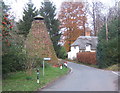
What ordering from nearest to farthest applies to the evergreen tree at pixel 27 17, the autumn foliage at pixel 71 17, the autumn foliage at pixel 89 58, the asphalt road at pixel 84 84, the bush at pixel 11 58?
the asphalt road at pixel 84 84 < the bush at pixel 11 58 < the autumn foliage at pixel 89 58 < the evergreen tree at pixel 27 17 < the autumn foliage at pixel 71 17

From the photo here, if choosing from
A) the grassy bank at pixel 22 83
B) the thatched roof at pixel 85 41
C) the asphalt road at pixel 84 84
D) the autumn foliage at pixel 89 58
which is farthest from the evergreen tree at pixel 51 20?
the grassy bank at pixel 22 83

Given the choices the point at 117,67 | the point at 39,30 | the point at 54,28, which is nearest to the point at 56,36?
the point at 54,28

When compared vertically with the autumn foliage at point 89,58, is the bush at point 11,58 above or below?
above

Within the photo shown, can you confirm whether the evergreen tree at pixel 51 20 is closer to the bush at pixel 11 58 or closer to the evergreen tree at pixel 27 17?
the evergreen tree at pixel 27 17

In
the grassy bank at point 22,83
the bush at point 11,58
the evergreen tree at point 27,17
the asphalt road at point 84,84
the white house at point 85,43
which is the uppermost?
the evergreen tree at point 27,17

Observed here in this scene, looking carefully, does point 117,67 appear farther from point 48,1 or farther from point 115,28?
point 48,1

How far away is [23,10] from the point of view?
129ft

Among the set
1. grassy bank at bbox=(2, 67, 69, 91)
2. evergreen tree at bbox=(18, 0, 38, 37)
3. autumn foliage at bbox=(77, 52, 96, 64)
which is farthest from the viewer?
evergreen tree at bbox=(18, 0, 38, 37)

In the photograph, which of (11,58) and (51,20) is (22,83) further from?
(51,20)

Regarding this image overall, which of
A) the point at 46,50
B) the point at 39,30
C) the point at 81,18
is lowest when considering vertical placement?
the point at 46,50

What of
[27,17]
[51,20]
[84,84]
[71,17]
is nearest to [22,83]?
[84,84]

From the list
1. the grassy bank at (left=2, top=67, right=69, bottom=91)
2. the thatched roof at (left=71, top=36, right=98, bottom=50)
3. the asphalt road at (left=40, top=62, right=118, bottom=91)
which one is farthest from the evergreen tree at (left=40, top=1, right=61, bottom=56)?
the grassy bank at (left=2, top=67, right=69, bottom=91)

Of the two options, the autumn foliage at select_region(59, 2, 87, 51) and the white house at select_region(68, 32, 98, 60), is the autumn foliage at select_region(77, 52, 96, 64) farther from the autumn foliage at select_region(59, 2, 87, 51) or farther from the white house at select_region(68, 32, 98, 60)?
the autumn foliage at select_region(59, 2, 87, 51)

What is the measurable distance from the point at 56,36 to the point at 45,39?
1477cm
